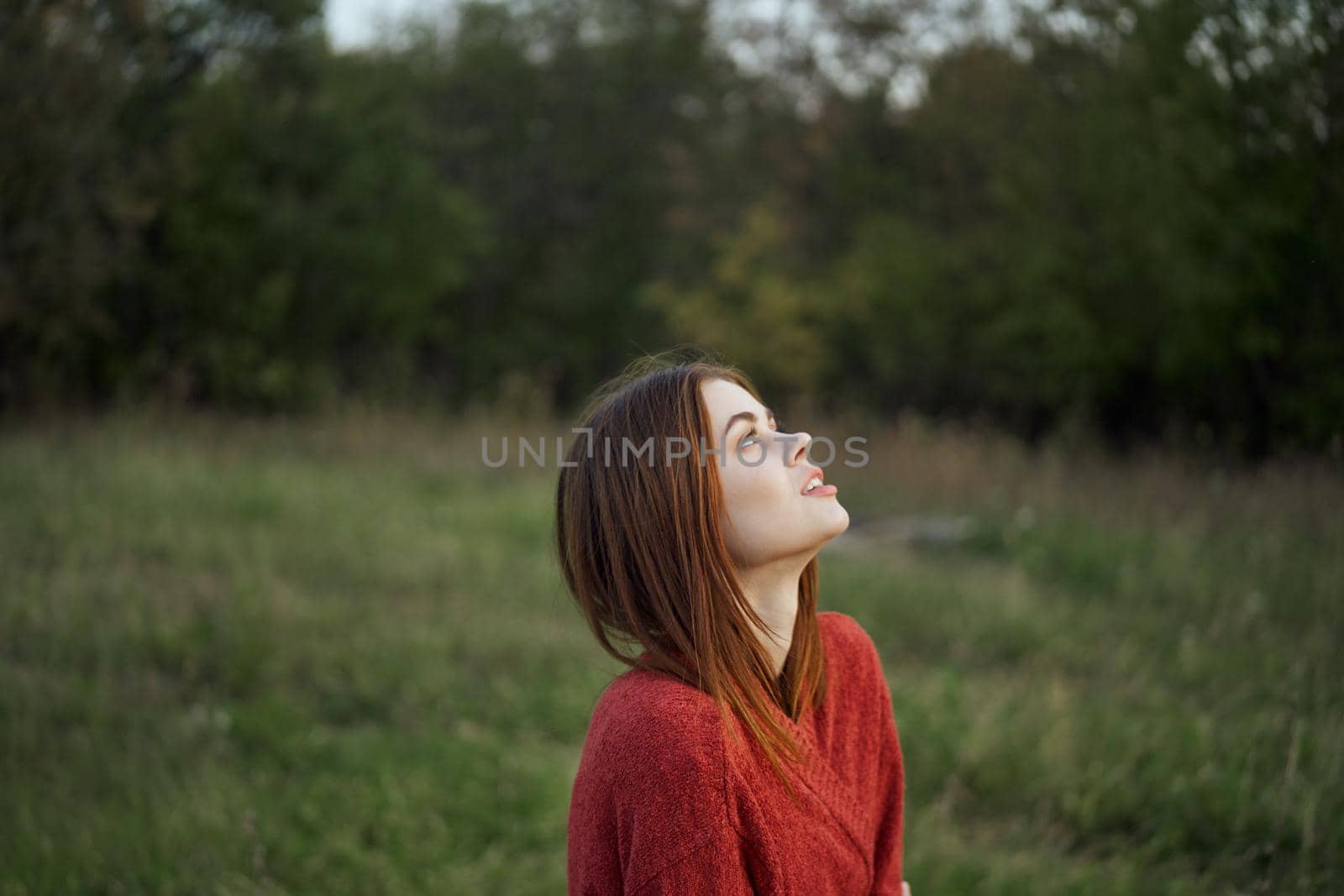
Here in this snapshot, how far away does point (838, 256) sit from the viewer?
49.8 ft

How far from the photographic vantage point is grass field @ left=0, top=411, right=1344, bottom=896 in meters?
2.91

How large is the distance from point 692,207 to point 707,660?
16.4 m

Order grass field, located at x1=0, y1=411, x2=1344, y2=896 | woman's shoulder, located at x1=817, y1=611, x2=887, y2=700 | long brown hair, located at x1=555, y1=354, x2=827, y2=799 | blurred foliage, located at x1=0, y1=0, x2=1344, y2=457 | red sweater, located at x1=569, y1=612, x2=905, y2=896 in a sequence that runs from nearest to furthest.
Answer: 1. red sweater, located at x1=569, y1=612, x2=905, y2=896
2. long brown hair, located at x1=555, y1=354, x2=827, y2=799
3. woman's shoulder, located at x1=817, y1=611, x2=887, y2=700
4. grass field, located at x1=0, y1=411, x2=1344, y2=896
5. blurred foliage, located at x1=0, y1=0, x2=1344, y2=457

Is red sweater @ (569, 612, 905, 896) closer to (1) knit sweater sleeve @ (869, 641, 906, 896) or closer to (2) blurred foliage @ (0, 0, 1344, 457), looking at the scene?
(1) knit sweater sleeve @ (869, 641, 906, 896)

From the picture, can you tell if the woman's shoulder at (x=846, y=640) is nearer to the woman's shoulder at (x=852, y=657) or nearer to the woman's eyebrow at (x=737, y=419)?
the woman's shoulder at (x=852, y=657)

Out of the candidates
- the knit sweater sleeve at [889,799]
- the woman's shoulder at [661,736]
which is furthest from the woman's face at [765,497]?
the knit sweater sleeve at [889,799]

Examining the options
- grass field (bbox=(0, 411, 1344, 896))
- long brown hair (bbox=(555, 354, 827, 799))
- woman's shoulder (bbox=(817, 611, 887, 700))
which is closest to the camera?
long brown hair (bbox=(555, 354, 827, 799))

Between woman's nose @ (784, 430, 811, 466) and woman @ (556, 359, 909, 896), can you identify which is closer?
woman @ (556, 359, 909, 896)

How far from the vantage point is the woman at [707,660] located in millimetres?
1472

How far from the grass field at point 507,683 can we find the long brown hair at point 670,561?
36cm

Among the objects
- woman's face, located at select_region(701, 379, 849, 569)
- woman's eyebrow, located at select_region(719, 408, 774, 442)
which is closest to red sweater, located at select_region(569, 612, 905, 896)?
woman's face, located at select_region(701, 379, 849, 569)

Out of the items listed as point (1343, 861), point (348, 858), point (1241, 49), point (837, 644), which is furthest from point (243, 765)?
point (1241, 49)

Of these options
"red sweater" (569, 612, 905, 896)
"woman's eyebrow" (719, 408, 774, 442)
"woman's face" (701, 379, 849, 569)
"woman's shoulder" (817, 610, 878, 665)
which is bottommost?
"red sweater" (569, 612, 905, 896)

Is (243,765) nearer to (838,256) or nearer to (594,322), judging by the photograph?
(838,256)
